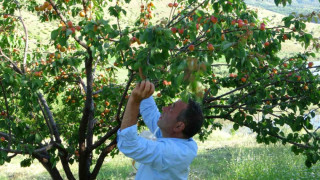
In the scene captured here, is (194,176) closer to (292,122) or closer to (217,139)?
(292,122)

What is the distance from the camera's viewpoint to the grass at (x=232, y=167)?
671 cm

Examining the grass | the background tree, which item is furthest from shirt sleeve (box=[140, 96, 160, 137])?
the grass

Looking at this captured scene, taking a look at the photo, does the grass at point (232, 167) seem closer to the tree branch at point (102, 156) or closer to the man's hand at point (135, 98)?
the tree branch at point (102, 156)

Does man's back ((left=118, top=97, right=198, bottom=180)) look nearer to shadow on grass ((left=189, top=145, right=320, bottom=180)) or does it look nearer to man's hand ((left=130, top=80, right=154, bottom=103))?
man's hand ((left=130, top=80, right=154, bottom=103))

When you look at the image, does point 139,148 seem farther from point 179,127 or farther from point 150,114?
point 150,114

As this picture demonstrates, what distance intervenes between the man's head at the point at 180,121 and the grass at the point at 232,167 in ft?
15.2

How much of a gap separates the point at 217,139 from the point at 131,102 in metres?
11.4

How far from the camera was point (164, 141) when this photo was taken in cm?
196

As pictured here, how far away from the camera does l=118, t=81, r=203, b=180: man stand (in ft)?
5.69

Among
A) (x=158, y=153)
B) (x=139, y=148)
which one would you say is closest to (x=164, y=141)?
(x=158, y=153)

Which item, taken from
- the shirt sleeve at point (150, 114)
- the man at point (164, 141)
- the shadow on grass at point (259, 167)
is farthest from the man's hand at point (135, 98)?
the shadow on grass at point (259, 167)

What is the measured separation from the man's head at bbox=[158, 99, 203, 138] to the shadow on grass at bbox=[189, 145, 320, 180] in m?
4.50

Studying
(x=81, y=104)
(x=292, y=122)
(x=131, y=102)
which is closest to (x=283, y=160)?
(x=292, y=122)

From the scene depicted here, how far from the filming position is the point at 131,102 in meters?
1.76
